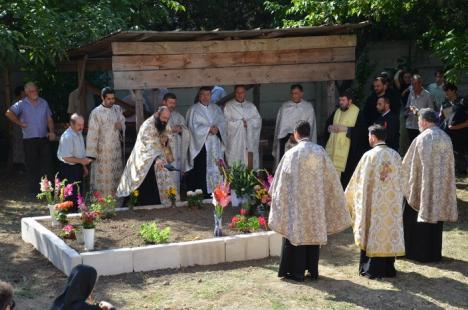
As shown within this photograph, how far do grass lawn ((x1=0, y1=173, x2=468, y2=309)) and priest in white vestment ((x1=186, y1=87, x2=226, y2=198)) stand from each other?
279 cm

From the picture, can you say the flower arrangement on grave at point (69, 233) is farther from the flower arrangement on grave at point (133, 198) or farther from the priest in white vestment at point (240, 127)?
the priest in white vestment at point (240, 127)

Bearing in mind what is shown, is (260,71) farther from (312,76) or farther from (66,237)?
(66,237)

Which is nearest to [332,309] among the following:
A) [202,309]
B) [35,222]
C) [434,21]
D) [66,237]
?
[202,309]

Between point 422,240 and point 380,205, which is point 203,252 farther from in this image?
point 422,240

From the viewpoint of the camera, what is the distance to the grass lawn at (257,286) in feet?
22.4

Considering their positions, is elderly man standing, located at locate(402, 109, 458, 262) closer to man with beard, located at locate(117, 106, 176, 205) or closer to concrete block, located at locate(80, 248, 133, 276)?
concrete block, located at locate(80, 248, 133, 276)

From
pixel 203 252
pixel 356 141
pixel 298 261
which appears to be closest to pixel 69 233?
pixel 203 252

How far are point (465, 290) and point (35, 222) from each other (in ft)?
16.3

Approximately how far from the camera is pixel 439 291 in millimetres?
7227

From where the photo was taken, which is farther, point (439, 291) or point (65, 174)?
point (65, 174)

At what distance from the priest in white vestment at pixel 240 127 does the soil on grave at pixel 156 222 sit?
142cm

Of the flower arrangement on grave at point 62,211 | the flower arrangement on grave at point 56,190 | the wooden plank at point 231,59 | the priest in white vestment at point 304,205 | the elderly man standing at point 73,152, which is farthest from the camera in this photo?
the wooden plank at point 231,59

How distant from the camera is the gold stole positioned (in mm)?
10820

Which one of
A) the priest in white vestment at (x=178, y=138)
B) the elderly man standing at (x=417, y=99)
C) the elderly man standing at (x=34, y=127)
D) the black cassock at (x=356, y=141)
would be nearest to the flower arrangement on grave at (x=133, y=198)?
the priest in white vestment at (x=178, y=138)
